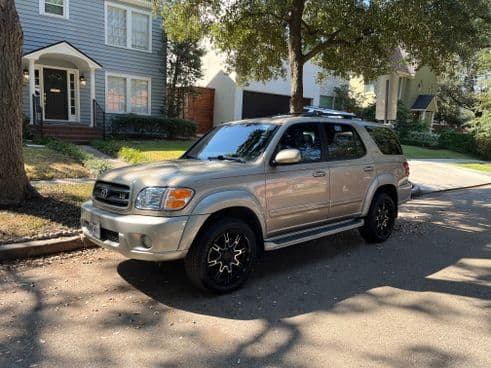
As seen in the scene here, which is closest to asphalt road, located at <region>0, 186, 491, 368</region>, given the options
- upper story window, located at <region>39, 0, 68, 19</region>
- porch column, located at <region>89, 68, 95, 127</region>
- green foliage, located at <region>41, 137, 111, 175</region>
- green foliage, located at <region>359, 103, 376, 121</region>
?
green foliage, located at <region>41, 137, 111, 175</region>

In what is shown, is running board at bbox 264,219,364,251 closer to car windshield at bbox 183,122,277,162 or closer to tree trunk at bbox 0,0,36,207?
car windshield at bbox 183,122,277,162

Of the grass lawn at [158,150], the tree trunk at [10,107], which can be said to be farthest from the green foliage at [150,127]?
the tree trunk at [10,107]

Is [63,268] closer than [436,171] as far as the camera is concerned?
Yes

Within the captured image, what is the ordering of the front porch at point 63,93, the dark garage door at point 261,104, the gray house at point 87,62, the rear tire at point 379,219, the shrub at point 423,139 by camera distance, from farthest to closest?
the shrub at point 423,139, the dark garage door at point 261,104, the gray house at point 87,62, the front porch at point 63,93, the rear tire at point 379,219

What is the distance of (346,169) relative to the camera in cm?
600

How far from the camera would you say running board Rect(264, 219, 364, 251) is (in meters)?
4.99

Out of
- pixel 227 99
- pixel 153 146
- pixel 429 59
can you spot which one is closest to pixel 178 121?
pixel 153 146

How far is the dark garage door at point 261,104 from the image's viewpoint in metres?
24.7

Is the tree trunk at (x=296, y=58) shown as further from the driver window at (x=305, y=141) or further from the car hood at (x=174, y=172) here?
the car hood at (x=174, y=172)

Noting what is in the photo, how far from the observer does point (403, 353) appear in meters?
3.54

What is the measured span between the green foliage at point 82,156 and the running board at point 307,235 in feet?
20.1

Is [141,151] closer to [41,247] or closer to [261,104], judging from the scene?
[41,247]

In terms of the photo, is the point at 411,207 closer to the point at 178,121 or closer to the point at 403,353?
the point at 403,353

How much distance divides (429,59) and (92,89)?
1330 cm
